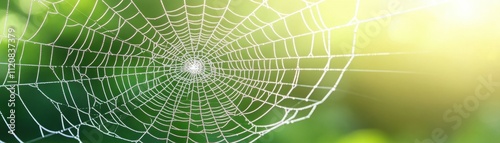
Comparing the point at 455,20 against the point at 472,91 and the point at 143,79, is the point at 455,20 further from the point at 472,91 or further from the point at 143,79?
the point at 143,79

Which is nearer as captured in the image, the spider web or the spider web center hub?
the spider web

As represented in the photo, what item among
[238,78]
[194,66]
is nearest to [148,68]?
[194,66]

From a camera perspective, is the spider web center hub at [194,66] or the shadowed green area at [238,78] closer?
the shadowed green area at [238,78]

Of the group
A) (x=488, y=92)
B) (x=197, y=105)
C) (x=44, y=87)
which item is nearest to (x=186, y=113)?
(x=197, y=105)

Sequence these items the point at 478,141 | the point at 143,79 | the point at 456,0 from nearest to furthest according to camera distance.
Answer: the point at 456,0
the point at 478,141
the point at 143,79

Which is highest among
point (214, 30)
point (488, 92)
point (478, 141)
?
point (214, 30)

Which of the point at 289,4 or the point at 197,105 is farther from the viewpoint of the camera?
the point at 197,105

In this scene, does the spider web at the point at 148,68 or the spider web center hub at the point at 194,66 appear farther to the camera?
the spider web center hub at the point at 194,66

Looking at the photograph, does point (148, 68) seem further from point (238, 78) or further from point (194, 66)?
point (238, 78)
